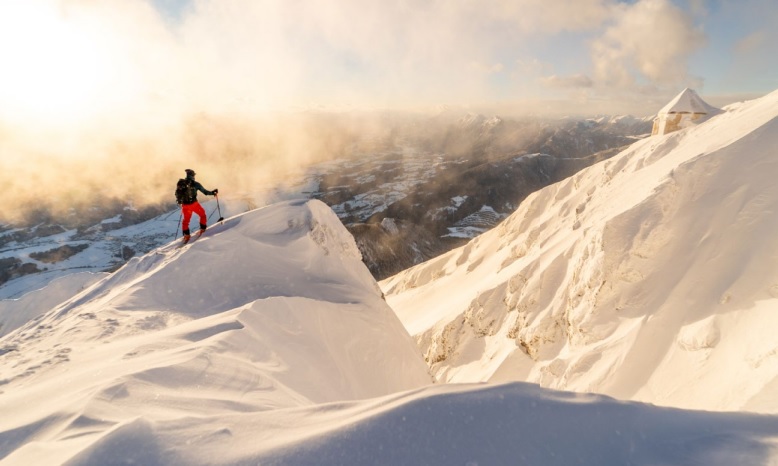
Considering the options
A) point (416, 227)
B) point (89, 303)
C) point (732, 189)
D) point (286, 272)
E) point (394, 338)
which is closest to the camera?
point (89, 303)

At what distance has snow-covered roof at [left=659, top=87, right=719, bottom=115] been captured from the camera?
3594cm

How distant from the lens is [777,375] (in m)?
7.29

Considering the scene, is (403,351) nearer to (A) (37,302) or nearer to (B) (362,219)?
(A) (37,302)

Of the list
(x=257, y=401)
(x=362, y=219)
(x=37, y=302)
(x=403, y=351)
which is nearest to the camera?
(x=257, y=401)

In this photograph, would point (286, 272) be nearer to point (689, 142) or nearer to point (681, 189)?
point (681, 189)

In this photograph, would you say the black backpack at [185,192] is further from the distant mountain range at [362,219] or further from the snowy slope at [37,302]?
the distant mountain range at [362,219]

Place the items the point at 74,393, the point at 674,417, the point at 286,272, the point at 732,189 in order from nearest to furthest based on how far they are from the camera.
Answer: the point at 674,417, the point at 74,393, the point at 286,272, the point at 732,189

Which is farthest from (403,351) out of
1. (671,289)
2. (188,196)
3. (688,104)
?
(688,104)

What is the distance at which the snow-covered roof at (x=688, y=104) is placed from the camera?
1415 inches

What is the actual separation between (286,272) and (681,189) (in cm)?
1497

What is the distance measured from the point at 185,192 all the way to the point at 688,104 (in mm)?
45049

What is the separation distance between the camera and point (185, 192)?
36.9ft

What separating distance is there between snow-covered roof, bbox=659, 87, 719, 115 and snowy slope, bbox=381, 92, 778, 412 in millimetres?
18654

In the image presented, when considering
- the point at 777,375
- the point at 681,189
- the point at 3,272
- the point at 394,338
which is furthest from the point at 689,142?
the point at 3,272
